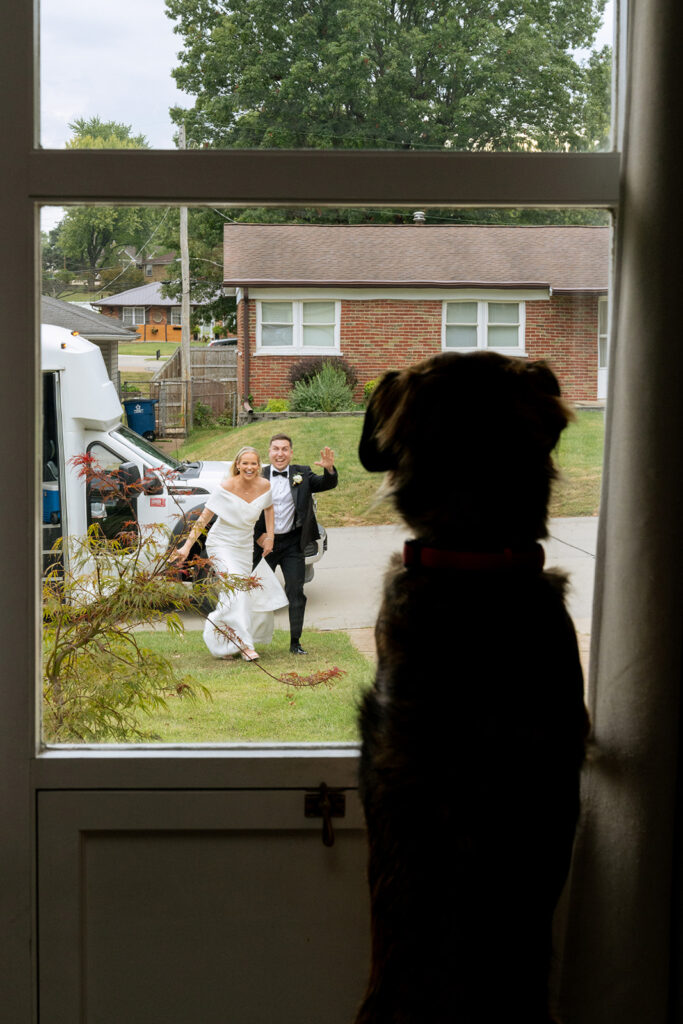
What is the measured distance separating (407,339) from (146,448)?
0.53 meters

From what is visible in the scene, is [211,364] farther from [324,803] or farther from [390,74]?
[324,803]

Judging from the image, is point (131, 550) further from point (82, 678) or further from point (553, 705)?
point (553, 705)

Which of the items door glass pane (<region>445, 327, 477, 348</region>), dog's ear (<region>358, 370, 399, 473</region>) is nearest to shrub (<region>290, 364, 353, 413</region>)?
door glass pane (<region>445, 327, 477, 348</region>)

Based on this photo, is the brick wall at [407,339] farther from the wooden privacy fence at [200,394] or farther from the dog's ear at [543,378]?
the dog's ear at [543,378]

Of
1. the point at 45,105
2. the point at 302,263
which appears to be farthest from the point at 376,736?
the point at 45,105

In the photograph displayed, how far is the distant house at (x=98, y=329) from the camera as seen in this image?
5.77 feet

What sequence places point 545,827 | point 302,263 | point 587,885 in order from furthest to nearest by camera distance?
point 302,263 → point 587,885 → point 545,827

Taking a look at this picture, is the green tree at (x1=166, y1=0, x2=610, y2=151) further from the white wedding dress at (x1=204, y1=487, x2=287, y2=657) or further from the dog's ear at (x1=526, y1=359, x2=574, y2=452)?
the white wedding dress at (x1=204, y1=487, x2=287, y2=657)

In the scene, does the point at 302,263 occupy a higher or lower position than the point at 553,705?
higher

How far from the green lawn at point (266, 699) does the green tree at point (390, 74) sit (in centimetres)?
95

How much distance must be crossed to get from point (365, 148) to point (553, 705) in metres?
1.05

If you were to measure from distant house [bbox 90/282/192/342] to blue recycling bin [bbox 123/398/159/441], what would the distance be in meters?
0.12

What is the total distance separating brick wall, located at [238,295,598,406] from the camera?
1771mm

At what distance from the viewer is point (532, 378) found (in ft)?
4.66
